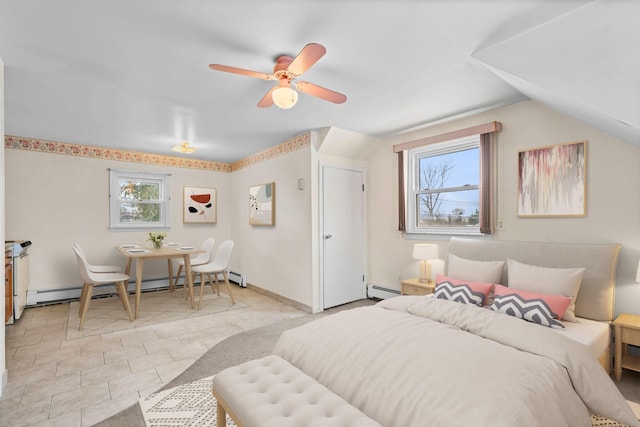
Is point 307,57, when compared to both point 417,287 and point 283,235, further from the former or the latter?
point 283,235

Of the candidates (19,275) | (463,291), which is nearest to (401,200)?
(463,291)

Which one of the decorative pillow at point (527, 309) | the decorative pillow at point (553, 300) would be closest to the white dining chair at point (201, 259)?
the decorative pillow at point (527, 309)

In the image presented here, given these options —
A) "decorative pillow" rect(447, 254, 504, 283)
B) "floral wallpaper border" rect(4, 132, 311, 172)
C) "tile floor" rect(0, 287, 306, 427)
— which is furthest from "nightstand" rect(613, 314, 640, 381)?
"floral wallpaper border" rect(4, 132, 311, 172)

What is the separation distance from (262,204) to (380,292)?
2.26 m

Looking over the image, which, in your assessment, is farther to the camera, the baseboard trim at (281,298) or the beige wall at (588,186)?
the baseboard trim at (281,298)

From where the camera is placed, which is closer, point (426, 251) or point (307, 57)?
point (307, 57)

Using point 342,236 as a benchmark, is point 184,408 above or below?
below

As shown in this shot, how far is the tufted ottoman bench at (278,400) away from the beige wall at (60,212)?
4387mm

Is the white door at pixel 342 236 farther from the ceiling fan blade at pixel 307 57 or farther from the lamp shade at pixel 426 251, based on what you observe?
the ceiling fan blade at pixel 307 57

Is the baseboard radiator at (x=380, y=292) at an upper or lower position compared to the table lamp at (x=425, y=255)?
lower

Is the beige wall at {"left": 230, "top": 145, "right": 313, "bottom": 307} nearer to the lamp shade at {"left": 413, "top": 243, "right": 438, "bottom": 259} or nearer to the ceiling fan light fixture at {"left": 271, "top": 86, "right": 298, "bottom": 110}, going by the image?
the lamp shade at {"left": 413, "top": 243, "right": 438, "bottom": 259}

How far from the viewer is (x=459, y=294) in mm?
2594

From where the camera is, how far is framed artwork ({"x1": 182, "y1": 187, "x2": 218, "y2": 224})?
560 cm

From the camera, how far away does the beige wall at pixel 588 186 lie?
2.38 meters
